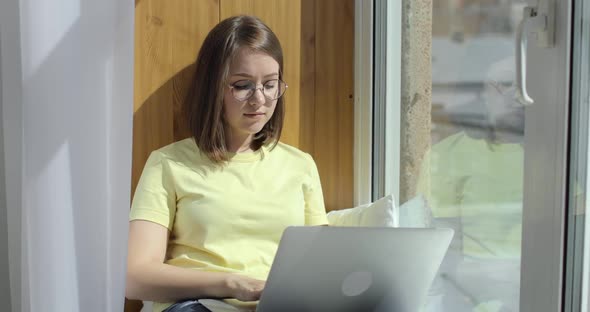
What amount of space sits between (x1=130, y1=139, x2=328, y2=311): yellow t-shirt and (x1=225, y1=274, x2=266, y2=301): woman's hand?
4.4 inches

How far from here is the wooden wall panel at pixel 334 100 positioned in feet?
6.19

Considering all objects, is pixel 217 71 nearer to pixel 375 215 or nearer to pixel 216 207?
pixel 216 207

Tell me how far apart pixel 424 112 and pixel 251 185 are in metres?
0.44

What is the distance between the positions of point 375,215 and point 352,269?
47 centimetres

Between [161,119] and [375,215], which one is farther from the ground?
[161,119]

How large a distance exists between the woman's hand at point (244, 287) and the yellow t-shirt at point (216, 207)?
0.36ft

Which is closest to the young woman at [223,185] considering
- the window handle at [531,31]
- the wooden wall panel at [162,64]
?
the wooden wall panel at [162,64]

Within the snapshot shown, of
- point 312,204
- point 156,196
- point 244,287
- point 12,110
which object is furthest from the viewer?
point 312,204

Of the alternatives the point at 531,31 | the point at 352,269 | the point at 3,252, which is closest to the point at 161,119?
the point at 3,252

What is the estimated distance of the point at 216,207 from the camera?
1533 mm

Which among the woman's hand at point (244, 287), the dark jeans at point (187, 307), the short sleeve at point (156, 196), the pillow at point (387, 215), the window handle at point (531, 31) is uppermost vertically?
the window handle at point (531, 31)

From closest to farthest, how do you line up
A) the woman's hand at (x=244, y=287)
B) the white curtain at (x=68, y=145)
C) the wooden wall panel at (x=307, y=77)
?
the white curtain at (x=68, y=145)
the woman's hand at (x=244, y=287)
the wooden wall panel at (x=307, y=77)

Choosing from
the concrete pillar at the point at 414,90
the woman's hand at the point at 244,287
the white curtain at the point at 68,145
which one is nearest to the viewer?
the white curtain at the point at 68,145

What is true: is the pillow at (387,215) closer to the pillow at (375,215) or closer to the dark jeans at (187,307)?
the pillow at (375,215)
